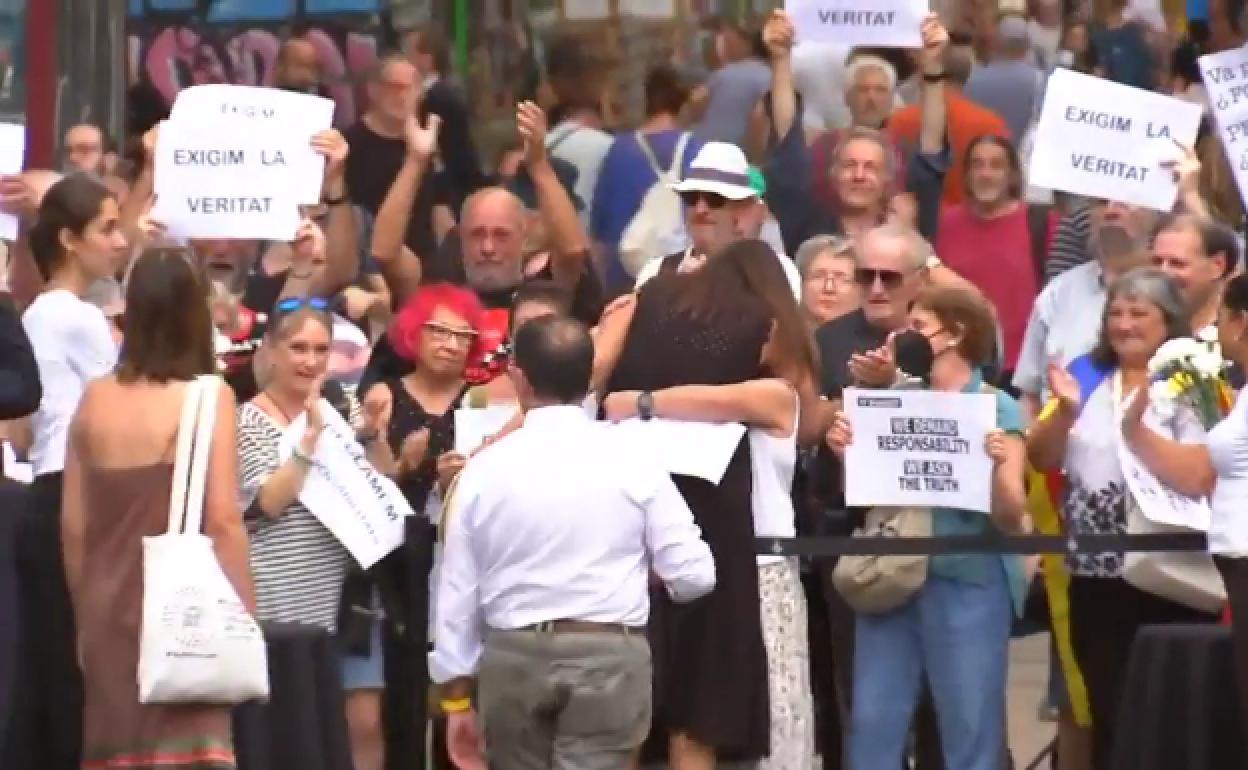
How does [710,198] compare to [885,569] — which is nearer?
[885,569]

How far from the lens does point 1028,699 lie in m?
14.1

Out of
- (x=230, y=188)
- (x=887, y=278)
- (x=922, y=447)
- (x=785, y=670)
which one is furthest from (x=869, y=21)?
(x=785, y=670)

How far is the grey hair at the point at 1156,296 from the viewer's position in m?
11.4

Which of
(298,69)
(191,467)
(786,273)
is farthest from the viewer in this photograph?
(298,69)

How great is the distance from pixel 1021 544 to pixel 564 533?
217 centimetres

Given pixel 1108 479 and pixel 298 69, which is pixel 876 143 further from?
pixel 298 69

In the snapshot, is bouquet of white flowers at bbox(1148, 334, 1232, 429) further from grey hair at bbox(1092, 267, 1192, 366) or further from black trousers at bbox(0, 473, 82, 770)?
black trousers at bbox(0, 473, 82, 770)

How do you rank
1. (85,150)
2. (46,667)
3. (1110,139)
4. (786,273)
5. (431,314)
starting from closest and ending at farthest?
(46,667) < (786,273) < (431,314) < (1110,139) < (85,150)

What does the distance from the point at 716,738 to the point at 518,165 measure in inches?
230

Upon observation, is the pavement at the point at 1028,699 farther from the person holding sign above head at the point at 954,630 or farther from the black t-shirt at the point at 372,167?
the black t-shirt at the point at 372,167

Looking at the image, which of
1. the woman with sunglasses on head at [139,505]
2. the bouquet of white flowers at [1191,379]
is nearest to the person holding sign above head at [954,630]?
the bouquet of white flowers at [1191,379]

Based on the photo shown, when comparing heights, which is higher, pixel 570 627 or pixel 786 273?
pixel 786 273

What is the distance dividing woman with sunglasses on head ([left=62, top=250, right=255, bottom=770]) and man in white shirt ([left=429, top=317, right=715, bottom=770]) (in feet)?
2.05

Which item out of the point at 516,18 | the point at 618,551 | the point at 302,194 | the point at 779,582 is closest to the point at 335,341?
the point at 302,194
